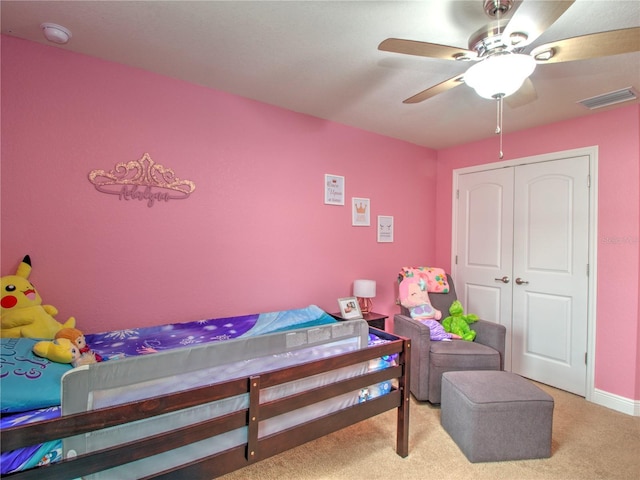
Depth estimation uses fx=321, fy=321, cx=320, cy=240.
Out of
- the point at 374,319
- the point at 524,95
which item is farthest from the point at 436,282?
the point at 524,95

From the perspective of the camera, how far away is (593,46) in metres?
1.25

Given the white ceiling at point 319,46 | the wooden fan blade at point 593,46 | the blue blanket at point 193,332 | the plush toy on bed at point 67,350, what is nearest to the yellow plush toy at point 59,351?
the plush toy on bed at point 67,350

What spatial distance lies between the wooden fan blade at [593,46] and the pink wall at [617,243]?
5.79 feet

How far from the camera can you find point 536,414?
74.5 inches

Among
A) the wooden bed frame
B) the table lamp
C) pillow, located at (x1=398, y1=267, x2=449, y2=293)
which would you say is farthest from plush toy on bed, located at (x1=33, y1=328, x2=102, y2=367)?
pillow, located at (x1=398, y1=267, x2=449, y2=293)

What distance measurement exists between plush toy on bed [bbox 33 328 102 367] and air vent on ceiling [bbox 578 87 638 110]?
3566 millimetres

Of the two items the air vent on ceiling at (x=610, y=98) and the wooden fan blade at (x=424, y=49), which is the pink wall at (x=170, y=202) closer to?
the wooden fan blade at (x=424, y=49)

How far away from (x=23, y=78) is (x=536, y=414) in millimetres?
3516

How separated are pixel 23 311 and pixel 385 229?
2882mm

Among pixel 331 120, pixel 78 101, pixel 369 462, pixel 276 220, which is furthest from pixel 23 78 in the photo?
pixel 369 462

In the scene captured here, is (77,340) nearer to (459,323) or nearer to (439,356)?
(439,356)

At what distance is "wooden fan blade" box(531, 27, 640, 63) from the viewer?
1.16 meters

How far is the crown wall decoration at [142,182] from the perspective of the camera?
6.64 feet

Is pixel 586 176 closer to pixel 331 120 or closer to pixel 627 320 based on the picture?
pixel 627 320
